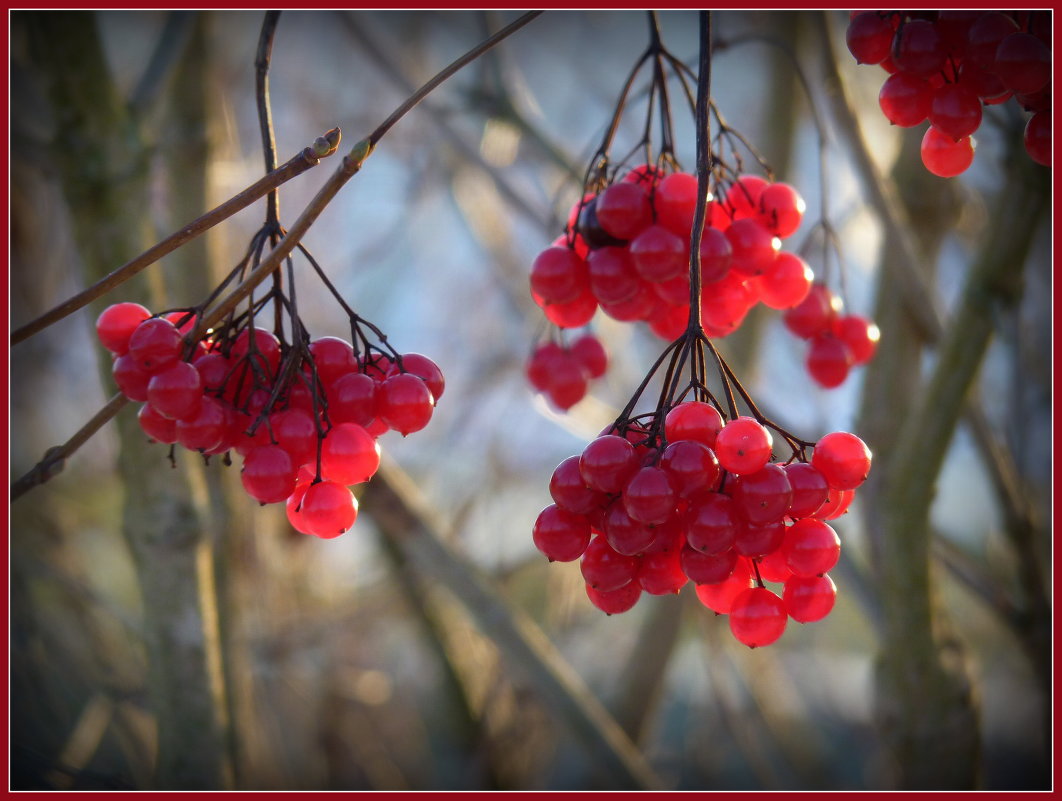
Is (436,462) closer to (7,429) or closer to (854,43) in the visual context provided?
(7,429)

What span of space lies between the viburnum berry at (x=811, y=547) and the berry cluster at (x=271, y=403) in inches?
11.0

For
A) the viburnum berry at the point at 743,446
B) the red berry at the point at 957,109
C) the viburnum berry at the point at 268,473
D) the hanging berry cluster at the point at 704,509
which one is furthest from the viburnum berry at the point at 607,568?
the red berry at the point at 957,109

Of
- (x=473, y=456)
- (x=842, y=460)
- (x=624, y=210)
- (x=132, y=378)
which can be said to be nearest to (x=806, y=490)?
Answer: (x=842, y=460)

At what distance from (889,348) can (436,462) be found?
1.95m

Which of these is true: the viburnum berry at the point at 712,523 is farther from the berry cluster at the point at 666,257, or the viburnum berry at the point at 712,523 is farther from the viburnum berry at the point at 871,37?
the viburnum berry at the point at 871,37

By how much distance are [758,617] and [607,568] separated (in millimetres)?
120

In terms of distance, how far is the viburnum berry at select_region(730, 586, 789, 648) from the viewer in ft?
1.99

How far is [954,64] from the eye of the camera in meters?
0.69

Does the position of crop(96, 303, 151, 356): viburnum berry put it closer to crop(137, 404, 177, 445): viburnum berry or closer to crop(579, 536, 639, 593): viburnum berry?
crop(137, 404, 177, 445): viburnum berry

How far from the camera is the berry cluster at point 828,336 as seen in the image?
0.98 m

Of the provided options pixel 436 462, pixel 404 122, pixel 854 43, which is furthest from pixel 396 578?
pixel 854 43

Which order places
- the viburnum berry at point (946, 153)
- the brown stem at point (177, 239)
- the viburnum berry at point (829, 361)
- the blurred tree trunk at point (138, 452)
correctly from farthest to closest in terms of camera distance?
the blurred tree trunk at point (138, 452), the viburnum berry at point (829, 361), the viburnum berry at point (946, 153), the brown stem at point (177, 239)

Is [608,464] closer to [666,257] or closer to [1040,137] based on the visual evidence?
[666,257]

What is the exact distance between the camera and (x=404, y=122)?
9.00 ft
